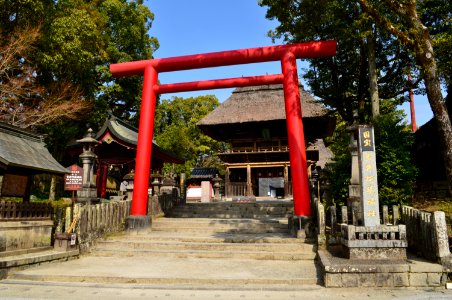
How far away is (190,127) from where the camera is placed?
1414 inches

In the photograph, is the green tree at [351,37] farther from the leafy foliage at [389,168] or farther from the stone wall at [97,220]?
the stone wall at [97,220]

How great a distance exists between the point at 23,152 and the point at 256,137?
53.2 ft

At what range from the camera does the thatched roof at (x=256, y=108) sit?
68.1 feet

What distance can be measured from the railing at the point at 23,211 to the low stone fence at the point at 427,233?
8175mm

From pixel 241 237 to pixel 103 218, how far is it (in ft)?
12.3

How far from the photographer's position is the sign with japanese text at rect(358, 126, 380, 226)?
591 cm

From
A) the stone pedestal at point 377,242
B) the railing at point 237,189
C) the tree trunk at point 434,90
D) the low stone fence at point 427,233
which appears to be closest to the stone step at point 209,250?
the stone pedestal at point 377,242

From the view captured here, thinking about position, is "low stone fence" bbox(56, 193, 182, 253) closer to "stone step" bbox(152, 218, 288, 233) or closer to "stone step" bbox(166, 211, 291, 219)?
"stone step" bbox(152, 218, 288, 233)

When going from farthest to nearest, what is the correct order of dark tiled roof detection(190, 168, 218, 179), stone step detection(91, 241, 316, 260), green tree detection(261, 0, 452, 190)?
1. dark tiled roof detection(190, 168, 218, 179)
2. green tree detection(261, 0, 452, 190)
3. stone step detection(91, 241, 316, 260)

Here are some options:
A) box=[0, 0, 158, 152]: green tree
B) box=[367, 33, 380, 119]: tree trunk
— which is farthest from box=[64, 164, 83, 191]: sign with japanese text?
box=[0, 0, 158, 152]: green tree

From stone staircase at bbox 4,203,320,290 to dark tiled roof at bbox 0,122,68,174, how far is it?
87.8 inches

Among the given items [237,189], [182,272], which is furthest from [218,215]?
[237,189]

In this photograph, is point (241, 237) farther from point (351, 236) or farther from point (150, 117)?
point (150, 117)

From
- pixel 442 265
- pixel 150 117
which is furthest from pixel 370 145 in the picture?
pixel 150 117
